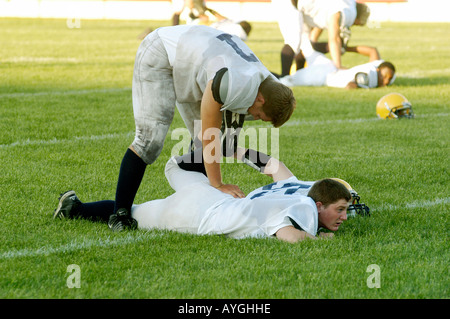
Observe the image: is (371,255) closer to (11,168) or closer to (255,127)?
(11,168)

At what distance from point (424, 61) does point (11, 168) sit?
10276 mm

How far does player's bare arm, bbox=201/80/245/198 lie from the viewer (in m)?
3.84

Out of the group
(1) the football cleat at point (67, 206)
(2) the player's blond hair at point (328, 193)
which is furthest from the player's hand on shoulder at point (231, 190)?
(1) the football cleat at point (67, 206)

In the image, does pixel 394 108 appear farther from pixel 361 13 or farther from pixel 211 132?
pixel 211 132

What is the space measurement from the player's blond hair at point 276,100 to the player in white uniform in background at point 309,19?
689 centimetres

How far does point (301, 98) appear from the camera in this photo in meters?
9.52

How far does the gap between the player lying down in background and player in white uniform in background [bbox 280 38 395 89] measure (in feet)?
19.9

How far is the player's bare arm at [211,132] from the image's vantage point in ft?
12.6

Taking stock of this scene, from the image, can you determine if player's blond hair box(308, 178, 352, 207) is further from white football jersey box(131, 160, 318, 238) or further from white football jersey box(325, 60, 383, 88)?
white football jersey box(325, 60, 383, 88)

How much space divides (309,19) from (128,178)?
7537 mm

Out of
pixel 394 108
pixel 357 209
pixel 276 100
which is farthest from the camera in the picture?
pixel 394 108

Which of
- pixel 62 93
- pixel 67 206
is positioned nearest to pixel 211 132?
pixel 67 206

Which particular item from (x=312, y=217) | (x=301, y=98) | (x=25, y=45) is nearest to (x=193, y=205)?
(x=312, y=217)

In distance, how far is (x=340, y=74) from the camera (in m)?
10.5
